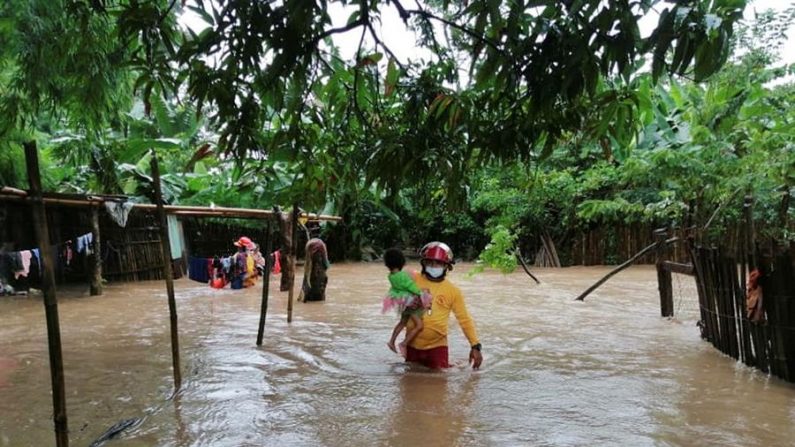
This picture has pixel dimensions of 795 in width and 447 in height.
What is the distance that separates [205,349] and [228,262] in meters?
6.67

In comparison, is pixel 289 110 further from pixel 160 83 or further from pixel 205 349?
pixel 205 349

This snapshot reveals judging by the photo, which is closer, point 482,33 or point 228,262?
point 482,33

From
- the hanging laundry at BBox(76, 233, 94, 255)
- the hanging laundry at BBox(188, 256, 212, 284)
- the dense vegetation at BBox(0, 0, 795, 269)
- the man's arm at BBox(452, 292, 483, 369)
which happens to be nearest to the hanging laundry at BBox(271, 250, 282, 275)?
the hanging laundry at BBox(188, 256, 212, 284)

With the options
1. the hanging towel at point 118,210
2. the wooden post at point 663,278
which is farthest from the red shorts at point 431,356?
the hanging towel at point 118,210

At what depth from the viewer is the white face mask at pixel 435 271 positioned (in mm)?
5379

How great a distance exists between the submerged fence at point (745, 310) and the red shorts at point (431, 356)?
2766 mm

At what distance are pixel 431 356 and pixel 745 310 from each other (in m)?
2.91

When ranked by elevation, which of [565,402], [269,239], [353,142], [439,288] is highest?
[353,142]

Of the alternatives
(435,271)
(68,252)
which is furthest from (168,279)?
(68,252)

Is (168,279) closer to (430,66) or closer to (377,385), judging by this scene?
(377,385)

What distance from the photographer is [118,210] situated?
12.4 metres

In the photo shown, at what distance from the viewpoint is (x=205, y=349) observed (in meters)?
7.15

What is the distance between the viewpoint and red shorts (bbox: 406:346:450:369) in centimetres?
564

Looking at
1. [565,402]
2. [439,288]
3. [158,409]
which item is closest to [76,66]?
[158,409]
